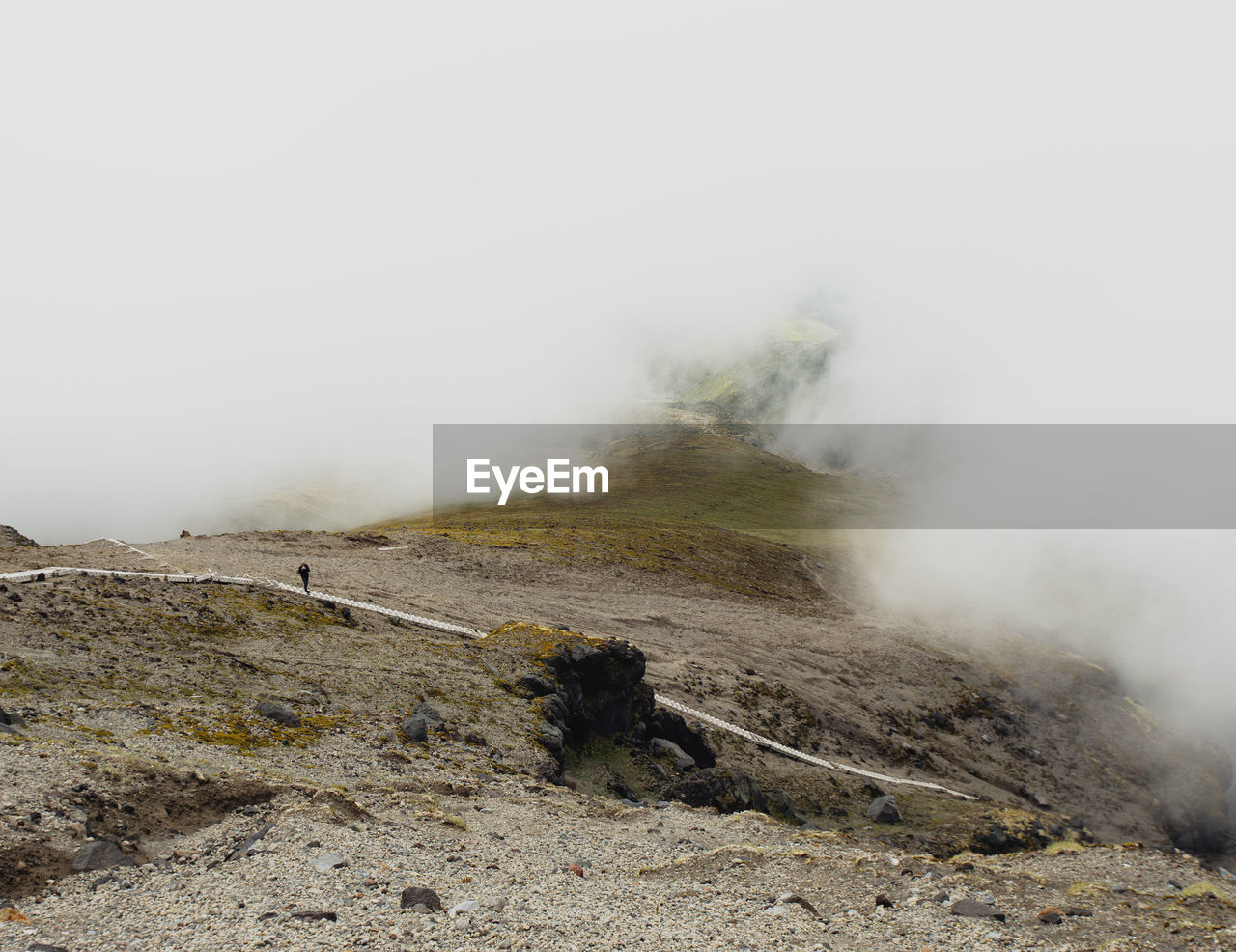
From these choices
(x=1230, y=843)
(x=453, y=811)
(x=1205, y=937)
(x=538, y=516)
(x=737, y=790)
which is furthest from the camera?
(x=538, y=516)

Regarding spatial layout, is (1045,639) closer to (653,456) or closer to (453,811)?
(453,811)

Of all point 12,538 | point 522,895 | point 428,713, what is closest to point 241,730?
point 428,713

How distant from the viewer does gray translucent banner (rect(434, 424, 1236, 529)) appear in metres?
129

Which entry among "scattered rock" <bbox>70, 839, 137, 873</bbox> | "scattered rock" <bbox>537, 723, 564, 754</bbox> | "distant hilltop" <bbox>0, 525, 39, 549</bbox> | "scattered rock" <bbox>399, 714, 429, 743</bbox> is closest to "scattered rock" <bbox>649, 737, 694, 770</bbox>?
"scattered rock" <bbox>537, 723, 564, 754</bbox>

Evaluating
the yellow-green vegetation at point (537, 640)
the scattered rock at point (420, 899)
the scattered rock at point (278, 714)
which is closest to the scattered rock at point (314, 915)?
the scattered rock at point (420, 899)

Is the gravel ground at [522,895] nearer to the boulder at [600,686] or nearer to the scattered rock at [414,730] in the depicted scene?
the scattered rock at [414,730]

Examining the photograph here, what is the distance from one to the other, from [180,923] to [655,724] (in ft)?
80.8

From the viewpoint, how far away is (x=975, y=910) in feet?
40.1

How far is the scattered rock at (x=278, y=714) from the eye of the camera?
21609mm

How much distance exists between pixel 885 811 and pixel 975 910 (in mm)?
22462

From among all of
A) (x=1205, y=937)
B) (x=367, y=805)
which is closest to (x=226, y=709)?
(x=367, y=805)

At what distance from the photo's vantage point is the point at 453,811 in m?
16.8

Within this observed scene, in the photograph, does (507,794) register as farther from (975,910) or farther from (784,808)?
(784,808)

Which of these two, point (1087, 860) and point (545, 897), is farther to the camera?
point (1087, 860)
